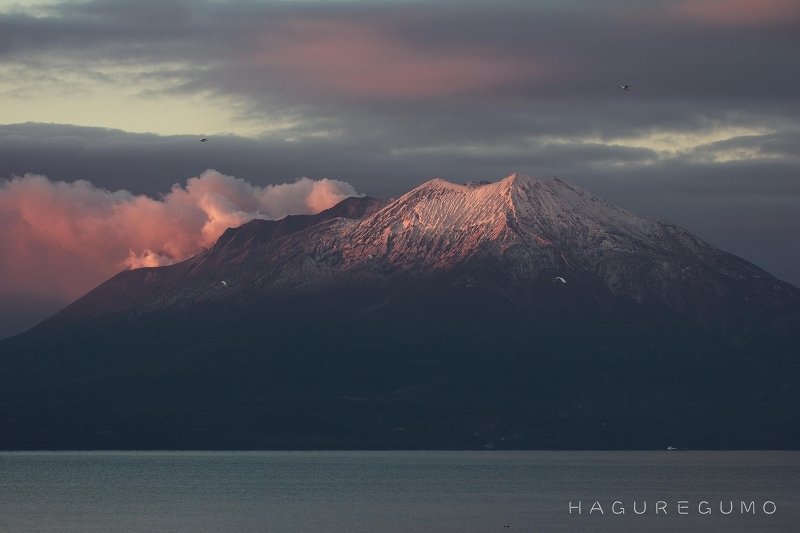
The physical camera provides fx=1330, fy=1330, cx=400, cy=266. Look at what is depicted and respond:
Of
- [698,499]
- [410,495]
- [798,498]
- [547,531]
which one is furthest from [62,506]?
[798,498]

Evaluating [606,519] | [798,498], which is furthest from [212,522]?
[798,498]

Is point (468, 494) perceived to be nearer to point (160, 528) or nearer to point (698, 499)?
point (698, 499)

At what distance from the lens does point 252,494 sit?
179 metres

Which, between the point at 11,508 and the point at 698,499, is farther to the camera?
the point at 698,499

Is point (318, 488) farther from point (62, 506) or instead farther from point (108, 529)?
point (108, 529)

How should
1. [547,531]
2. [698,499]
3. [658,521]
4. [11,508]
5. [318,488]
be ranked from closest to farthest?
[547,531] → [658,521] → [11,508] → [698,499] → [318,488]

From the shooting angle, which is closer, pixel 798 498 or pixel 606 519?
pixel 606 519

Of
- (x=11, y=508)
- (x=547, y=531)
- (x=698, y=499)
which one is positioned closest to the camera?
(x=547, y=531)

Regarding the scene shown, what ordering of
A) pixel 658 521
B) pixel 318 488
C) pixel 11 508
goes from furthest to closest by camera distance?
1. pixel 318 488
2. pixel 11 508
3. pixel 658 521

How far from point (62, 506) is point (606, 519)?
63923mm

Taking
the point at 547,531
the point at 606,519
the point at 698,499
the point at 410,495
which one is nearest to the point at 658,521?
the point at 606,519

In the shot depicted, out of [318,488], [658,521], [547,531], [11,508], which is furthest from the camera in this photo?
[318,488]

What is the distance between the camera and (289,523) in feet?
448

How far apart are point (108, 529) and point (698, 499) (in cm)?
7756
